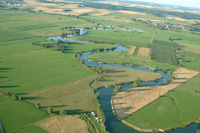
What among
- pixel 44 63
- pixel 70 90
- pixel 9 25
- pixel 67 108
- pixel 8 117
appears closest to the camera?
pixel 8 117

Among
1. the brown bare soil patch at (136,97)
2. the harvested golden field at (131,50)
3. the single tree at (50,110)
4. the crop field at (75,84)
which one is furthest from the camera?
the harvested golden field at (131,50)

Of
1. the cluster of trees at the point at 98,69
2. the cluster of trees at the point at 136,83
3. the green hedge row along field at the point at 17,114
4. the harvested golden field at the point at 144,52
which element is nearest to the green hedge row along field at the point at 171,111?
the cluster of trees at the point at 136,83

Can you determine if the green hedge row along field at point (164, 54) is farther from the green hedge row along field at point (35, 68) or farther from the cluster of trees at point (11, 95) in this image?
the cluster of trees at point (11, 95)

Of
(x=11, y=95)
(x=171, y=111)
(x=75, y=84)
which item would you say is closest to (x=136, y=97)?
(x=171, y=111)

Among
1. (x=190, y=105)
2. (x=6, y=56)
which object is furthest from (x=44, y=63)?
(x=190, y=105)

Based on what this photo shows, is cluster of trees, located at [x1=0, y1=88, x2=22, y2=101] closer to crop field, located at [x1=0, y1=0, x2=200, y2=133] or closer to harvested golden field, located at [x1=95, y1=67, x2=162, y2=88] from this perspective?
crop field, located at [x1=0, y1=0, x2=200, y2=133]

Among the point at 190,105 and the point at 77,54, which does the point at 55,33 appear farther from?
the point at 190,105

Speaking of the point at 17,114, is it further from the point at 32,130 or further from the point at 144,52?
the point at 144,52
